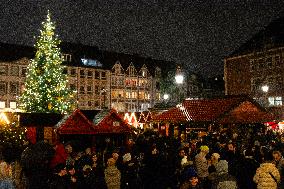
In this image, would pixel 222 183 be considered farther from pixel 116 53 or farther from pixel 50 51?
pixel 116 53

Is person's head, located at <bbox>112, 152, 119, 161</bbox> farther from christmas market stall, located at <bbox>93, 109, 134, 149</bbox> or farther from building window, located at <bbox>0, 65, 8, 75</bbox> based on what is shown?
building window, located at <bbox>0, 65, 8, 75</bbox>

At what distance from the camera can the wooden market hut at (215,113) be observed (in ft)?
60.5

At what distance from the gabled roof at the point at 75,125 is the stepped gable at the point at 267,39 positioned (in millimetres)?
30962

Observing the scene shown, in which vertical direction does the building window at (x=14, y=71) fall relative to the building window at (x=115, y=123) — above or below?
above

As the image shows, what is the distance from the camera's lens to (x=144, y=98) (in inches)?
3209

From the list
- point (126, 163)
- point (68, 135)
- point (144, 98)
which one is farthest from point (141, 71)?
point (126, 163)

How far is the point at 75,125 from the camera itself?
68.4 feet

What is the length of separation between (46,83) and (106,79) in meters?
38.4

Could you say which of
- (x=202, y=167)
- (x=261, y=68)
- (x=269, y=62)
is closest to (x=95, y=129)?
(x=202, y=167)

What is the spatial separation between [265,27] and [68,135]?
123 ft

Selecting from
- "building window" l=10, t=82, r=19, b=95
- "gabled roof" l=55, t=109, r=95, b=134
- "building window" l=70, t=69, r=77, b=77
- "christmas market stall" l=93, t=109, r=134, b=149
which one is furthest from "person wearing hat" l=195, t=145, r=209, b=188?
"building window" l=70, t=69, r=77, b=77

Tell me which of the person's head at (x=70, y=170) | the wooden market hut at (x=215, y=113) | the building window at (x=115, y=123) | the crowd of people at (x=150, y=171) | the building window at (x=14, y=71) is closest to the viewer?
the crowd of people at (x=150, y=171)

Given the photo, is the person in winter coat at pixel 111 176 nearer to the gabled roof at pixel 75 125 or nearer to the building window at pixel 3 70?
the gabled roof at pixel 75 125

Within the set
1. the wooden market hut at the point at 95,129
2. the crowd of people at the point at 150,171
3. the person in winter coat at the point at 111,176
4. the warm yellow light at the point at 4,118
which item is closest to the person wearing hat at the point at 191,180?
the crowd of people at the point at 150,171
